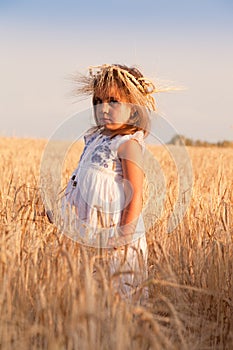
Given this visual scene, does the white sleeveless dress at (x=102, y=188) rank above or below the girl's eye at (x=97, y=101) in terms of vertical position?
below

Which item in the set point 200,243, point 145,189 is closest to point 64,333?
point 200,243

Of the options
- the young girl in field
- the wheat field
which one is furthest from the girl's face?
the wheat field

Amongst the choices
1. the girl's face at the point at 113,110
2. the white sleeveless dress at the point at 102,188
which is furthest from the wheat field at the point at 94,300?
the girl's face at the point at 113,110

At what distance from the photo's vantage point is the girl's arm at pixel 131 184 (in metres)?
2.17

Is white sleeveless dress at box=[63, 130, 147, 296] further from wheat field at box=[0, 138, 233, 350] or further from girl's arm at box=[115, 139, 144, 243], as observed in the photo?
wheat field at box=[0, 138, 233, 350]

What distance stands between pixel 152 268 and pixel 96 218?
59 centimetres

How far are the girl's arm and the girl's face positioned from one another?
0.09 m

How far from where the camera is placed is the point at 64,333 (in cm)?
156

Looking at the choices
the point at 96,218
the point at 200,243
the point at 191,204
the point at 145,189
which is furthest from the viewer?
the point at 145,189

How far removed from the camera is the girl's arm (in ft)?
7.13

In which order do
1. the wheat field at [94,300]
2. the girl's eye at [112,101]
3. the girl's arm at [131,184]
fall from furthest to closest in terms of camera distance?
the girl's eye at [112,101] < the girl's arm at [131,184] < the wheat field at [94,300]

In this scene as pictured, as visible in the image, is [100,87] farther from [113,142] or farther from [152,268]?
[152,268]

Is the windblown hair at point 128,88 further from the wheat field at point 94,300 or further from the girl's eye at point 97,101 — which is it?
the wheat field at point 94,300

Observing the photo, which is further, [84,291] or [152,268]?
[152,268]
